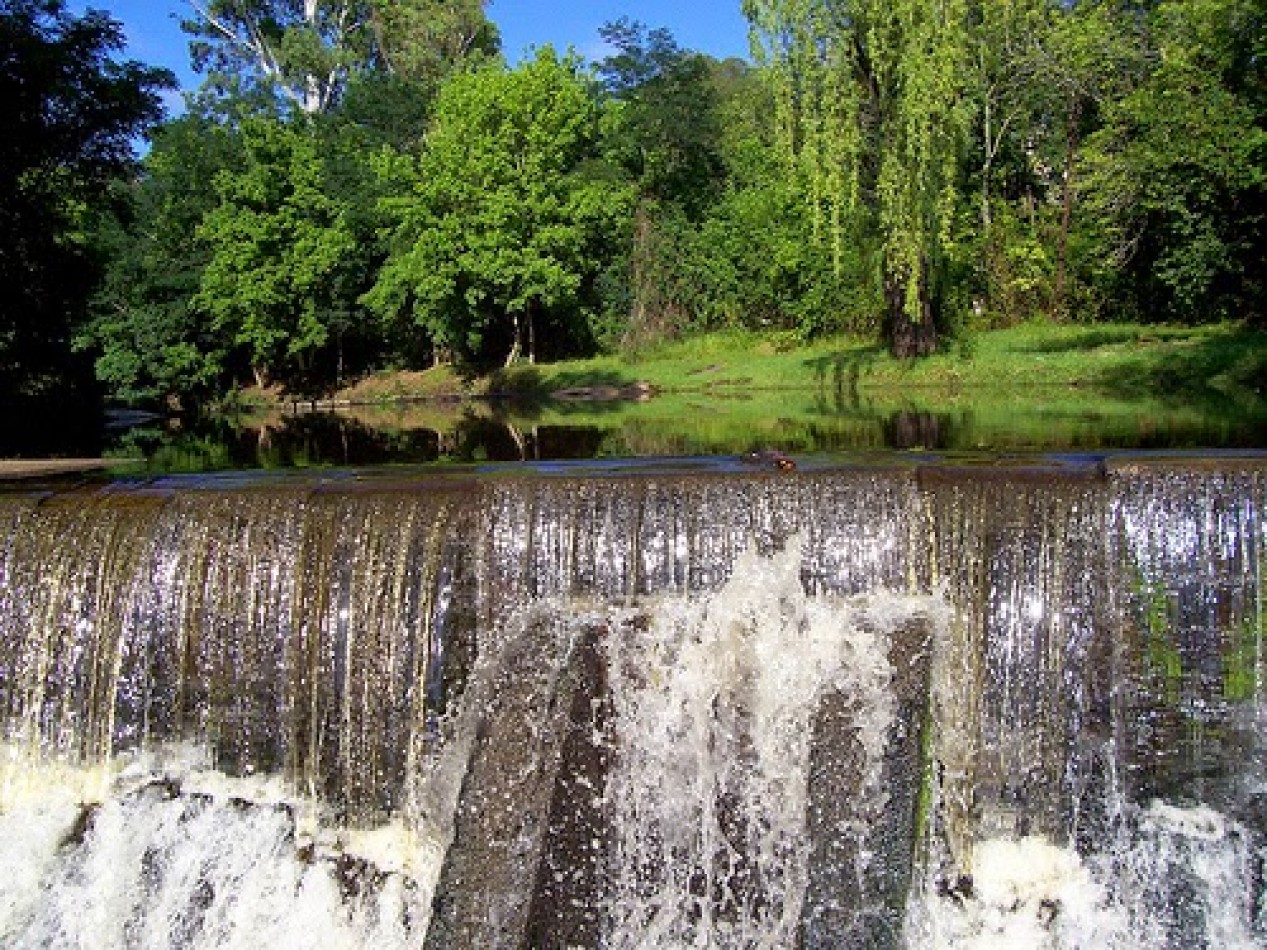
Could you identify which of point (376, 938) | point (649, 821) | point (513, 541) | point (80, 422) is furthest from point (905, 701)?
point (80, 422)

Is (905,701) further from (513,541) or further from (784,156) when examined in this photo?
(784,156)

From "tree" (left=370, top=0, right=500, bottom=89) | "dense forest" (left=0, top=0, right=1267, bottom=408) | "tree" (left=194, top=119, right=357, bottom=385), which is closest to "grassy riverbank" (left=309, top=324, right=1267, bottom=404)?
"dense forest" (left=0, top=0, right=1267, bottom=408)

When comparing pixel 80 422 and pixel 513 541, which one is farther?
pixel 80 422

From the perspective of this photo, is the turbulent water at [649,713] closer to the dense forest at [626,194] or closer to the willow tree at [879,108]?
the dense forest at [626,194]

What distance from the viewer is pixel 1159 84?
25125 millimetres

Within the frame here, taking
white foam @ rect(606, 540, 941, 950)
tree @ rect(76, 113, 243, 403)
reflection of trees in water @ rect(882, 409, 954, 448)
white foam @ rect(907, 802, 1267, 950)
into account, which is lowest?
white foam @ rect(907, 802, 1267, 950)

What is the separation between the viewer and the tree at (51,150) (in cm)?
1791

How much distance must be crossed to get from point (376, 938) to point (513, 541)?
8.00 ft

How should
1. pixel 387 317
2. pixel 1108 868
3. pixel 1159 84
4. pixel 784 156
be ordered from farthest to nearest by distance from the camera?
pixel 387 317 → pixel 1159 84 → pixel 784 156 → pixel 1108 868

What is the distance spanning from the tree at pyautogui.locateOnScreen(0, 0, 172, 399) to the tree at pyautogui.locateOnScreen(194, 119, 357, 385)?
15283 millimetres

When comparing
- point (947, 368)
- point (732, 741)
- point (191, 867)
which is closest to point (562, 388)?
point (947, 368)

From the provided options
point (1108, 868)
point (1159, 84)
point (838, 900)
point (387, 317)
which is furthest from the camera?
point (387, 317)

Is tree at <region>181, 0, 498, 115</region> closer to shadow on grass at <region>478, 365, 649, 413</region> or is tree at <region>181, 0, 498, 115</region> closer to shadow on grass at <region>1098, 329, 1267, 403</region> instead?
shadow on grass at <region>478, 365, 649, 413</region>

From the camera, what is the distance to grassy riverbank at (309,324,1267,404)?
21.6 m
